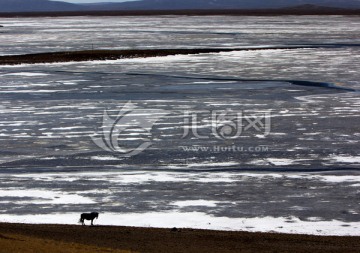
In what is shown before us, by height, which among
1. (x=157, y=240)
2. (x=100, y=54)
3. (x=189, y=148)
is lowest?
(x=100, y=54)

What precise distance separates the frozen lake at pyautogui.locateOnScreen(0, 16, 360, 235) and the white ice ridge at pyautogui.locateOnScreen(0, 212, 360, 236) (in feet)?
0.07

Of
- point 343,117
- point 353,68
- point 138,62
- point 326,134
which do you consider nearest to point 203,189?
point 326,134

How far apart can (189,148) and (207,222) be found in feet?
14.6

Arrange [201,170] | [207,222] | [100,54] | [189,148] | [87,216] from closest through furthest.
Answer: [87,216]
[207,222]
[201,170]
[189,148]
[100,54]

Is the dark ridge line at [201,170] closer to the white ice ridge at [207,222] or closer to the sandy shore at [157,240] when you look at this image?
the white ice ridge at [207,222]

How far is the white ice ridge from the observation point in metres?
8.74

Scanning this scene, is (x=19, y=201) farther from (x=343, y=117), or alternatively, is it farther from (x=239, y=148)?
(x=343, y=117)

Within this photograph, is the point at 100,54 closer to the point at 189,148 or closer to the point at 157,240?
the point at 189,148

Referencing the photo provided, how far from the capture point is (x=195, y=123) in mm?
15984

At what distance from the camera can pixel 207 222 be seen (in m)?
9.09

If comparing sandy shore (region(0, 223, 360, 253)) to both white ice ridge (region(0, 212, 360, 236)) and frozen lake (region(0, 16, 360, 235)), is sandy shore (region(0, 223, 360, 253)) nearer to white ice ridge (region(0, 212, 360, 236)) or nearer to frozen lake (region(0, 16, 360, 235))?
white ice ridge (region(0, 212, 360, 236))

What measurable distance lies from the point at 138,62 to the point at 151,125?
16.5m

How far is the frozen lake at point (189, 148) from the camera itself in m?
9.66

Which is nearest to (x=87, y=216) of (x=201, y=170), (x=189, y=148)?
(x=201, y=170)
